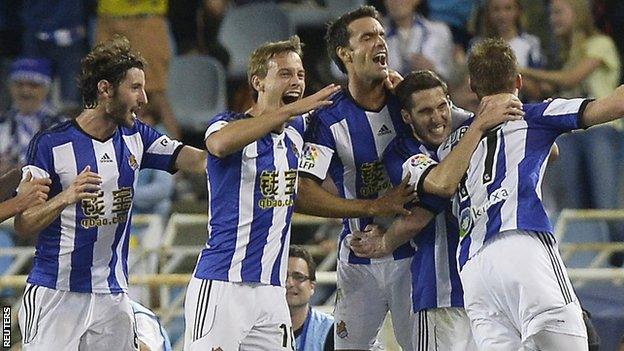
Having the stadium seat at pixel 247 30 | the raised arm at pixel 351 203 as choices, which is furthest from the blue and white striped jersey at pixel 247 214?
the stadium seat at pixel 247 30

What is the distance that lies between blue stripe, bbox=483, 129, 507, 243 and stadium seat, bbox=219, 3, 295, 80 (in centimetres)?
676

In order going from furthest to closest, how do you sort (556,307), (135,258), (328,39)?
(135,258)
(328,39)
(556,307)

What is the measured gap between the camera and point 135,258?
34.5ft

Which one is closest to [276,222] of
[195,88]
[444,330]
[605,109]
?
[444,330]

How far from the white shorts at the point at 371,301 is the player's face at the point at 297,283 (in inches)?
32.3

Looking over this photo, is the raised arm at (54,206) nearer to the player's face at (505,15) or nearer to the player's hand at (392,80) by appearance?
the player's hand at (392,80)

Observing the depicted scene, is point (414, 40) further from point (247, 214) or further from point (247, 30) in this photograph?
point (247, 214)

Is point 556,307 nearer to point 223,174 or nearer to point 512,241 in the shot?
point 512,241

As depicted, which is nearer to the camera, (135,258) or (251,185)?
(251,185)

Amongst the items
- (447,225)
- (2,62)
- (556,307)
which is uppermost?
(2,62)

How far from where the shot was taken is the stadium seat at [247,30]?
13.4 m

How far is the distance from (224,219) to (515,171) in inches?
56.3

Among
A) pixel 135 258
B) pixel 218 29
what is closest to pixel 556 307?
pixel 135 258

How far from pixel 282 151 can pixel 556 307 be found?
1.55m
